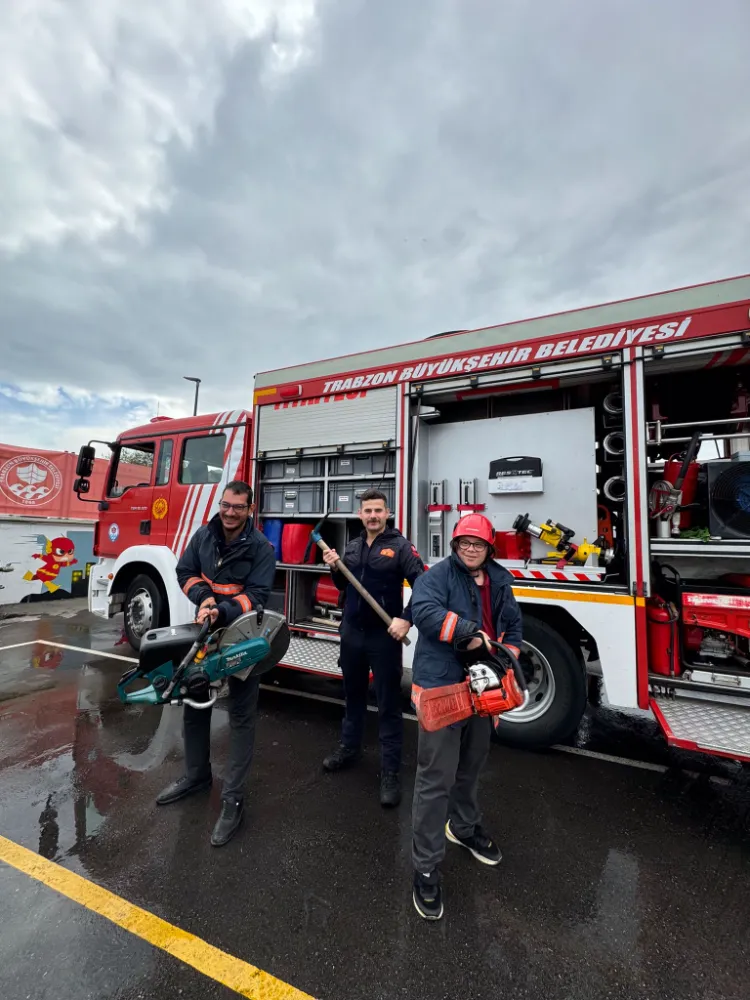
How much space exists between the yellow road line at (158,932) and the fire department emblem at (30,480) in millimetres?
9324

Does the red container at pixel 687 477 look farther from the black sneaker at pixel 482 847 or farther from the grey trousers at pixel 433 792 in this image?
the black sneaker at pixel 482 847

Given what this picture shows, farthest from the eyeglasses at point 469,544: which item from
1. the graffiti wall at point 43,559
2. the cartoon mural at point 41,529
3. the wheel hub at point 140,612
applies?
the cartoon mural at point 41,529

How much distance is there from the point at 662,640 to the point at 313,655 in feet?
9.63

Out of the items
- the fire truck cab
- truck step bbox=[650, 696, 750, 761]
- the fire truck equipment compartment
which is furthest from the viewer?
the fire truck cab

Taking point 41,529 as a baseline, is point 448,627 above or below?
below

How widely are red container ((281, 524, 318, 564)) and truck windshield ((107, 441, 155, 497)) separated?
2.18 meters

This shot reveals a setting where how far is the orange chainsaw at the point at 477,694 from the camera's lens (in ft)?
6.63

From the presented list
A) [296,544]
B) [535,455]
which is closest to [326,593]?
[296,544]

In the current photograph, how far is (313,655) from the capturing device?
4.41 meters

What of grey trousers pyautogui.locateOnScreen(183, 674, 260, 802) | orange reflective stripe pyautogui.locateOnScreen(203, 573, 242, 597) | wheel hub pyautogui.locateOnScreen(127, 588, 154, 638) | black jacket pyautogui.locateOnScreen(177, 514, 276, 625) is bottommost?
grey trousers pyautogui.locateOnScreen(183, 674, 260, 802)

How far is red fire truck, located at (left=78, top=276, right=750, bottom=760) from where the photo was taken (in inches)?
124

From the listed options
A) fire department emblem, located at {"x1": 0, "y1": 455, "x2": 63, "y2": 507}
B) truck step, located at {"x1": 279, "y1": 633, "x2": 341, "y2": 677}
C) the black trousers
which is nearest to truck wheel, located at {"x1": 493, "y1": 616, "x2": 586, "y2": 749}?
the black trousers

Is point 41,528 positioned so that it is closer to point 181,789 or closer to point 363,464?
point 363,464

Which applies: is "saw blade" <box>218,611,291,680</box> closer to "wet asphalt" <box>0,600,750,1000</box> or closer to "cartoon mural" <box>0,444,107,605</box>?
"wet asphalt" <box>0,600,750,1000</box>
